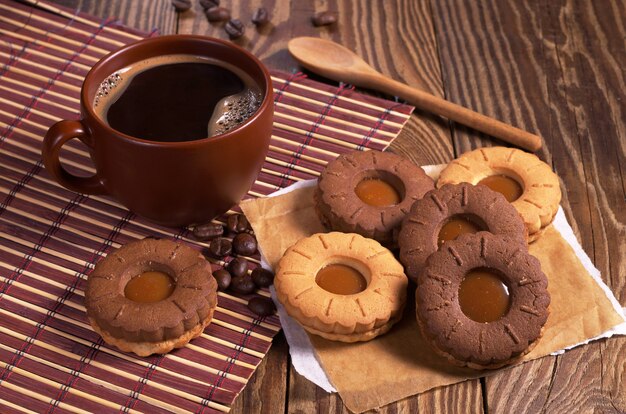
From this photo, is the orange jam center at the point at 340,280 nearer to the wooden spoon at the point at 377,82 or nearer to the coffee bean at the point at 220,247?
the coffee bean at the point at 220,247

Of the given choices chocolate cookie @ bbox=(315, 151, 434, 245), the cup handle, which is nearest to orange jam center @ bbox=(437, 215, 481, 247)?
chocolate cookie @ bbox=(315, 151, 434, 245)

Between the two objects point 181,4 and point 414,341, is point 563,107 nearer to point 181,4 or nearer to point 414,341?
point 414,341

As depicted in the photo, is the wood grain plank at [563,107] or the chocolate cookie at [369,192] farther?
the chocolate cookie at [369,192]

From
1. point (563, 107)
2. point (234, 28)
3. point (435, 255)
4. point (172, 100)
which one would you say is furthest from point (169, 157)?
point (563, 107)

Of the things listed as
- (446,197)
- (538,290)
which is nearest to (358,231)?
(446,197)

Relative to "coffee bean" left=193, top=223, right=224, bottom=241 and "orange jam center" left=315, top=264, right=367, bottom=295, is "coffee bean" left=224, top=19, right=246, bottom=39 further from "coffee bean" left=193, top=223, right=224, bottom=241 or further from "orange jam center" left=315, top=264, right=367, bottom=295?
"orange jam center" left=315, top=264, right=367, bottom=295

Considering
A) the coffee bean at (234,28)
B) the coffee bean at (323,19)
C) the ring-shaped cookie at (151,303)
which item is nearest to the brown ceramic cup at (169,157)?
the ring-shaped cookie at (151,303)
